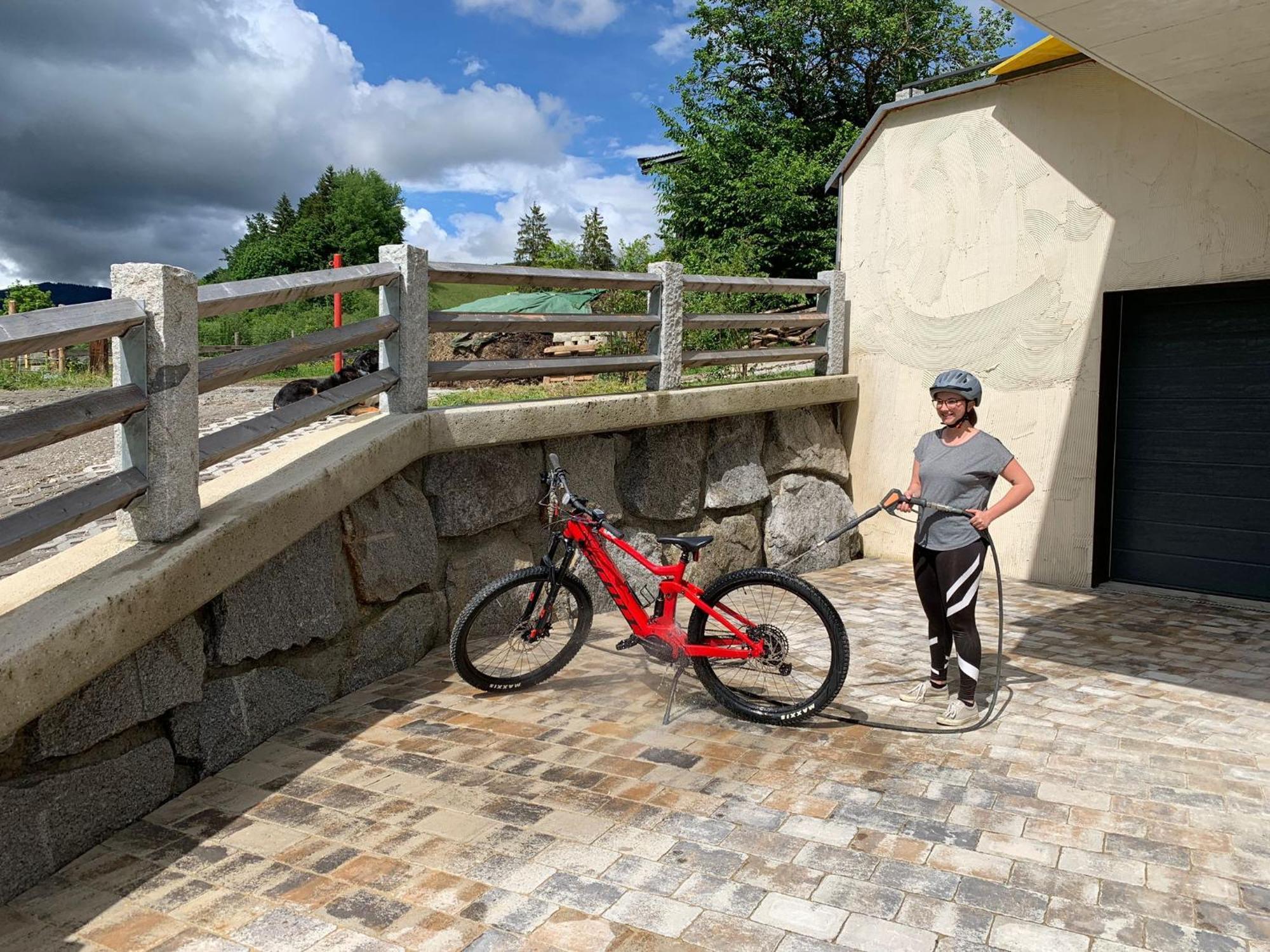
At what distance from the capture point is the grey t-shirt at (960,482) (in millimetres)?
4445

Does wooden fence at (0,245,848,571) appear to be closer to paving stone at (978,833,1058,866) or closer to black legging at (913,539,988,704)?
black legging at (913,539,988,704)

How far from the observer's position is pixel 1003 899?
294cm

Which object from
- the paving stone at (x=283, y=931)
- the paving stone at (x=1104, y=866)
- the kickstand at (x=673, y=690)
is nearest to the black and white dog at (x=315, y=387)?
the kickstand at (x=673, y=690)

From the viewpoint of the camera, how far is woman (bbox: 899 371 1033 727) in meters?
4.44

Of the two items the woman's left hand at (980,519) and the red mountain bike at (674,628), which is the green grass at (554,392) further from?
the woman's left hand at (980,519)

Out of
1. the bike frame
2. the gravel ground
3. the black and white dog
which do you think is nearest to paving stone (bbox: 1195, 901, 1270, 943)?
the bike frame

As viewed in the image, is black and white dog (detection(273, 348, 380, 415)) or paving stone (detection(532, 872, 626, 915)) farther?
black and white dog (detection(273, 348, 380, 415))

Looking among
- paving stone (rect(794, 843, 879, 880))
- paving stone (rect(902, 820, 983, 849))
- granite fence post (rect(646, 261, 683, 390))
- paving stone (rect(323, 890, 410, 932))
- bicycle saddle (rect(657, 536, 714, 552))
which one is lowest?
paving stone (rect(902, 820, 983, 849))

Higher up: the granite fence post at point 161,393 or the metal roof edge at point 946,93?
the metal roof edge at point 946,93

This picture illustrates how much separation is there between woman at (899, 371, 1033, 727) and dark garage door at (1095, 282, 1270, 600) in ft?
11.4

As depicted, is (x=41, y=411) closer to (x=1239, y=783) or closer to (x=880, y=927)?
(x=880, y=927)

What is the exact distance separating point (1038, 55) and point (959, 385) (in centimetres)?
421

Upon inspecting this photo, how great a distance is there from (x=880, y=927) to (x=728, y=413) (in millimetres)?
4952

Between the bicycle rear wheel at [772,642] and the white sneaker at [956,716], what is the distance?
478 millimetres
